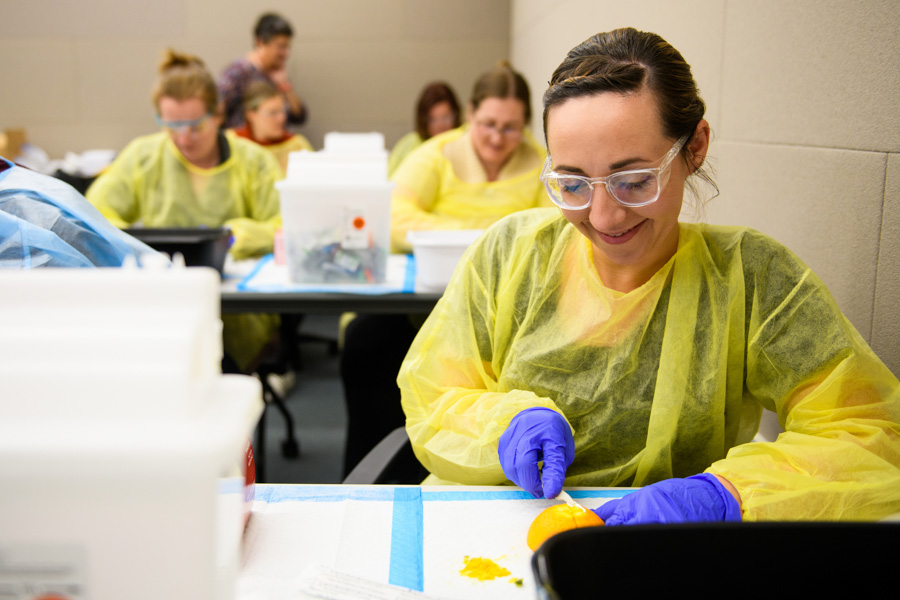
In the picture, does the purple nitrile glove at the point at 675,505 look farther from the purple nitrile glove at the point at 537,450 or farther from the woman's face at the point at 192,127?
the woman's face at the point at 192,127

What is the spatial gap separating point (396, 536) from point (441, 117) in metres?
4.01

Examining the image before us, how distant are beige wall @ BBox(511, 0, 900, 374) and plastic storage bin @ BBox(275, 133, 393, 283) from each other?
2.97 feet

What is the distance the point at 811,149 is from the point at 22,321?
4.30 ft

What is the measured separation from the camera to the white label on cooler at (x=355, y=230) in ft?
6.93

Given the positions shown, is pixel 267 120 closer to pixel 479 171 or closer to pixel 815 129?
pixel 479 171

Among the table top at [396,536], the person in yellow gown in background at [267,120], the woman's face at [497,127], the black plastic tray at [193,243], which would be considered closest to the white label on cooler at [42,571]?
the table top at [396,536]

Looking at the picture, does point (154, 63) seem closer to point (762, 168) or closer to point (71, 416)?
point (762, 168)

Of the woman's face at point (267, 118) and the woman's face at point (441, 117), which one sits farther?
the woman's face at point (441, 117)

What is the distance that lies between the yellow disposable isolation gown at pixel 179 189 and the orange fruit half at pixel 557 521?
221 cm

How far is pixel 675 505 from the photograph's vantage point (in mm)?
938

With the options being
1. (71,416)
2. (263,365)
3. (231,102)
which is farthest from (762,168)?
(231,102)

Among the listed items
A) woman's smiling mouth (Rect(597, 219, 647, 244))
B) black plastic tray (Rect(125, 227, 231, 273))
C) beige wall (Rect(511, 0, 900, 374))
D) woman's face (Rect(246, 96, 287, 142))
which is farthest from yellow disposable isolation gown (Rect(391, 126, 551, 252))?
woman's smiling mouth (Rect(597, 219, 647, 244))

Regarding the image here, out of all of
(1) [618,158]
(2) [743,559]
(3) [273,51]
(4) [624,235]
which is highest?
(3) [273,51]

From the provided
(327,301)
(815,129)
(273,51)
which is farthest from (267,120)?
(815,129)
